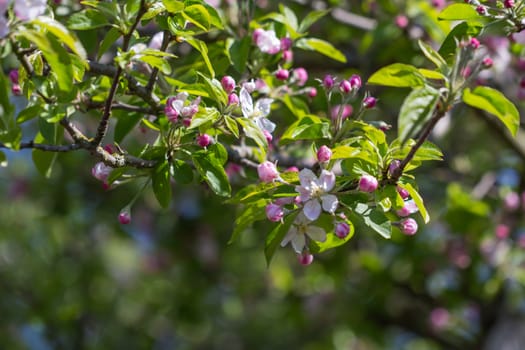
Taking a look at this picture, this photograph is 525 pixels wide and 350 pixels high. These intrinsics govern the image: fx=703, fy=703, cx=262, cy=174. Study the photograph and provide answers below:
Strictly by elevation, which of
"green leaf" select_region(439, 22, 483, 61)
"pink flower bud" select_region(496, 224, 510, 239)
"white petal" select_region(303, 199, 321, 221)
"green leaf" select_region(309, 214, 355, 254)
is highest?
"green leaf" select_region(439, 22, 483, 61)

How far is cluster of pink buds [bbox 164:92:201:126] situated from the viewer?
140 cm

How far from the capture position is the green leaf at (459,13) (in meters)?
1.47

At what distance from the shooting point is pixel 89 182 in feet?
13.7

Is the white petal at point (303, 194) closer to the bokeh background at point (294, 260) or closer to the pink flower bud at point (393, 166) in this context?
the pink flower bud at point (393, 166)

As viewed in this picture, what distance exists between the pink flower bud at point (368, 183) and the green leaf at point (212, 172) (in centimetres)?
29

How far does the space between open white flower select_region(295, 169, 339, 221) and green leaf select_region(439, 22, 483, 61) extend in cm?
39

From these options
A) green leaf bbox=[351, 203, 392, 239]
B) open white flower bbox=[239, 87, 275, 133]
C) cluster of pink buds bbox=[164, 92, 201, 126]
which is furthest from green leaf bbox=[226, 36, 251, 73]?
green leaf bbox=[351, 203, 392, 239]

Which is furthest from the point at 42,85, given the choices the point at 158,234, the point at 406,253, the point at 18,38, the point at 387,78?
the point at 158,234

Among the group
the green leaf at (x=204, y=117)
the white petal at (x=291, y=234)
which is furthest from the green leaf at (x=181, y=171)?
the white petal at (x=291, y=234)

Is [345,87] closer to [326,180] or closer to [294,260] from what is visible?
[326,180]

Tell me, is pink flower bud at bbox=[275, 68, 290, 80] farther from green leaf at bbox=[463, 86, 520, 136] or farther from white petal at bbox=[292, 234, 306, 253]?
green leaf at bbox=[463, 86, 520, 136]

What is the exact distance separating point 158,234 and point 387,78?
11.3 ft

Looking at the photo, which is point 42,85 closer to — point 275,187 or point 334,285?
point 275,187

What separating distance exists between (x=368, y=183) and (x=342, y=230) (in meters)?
0.13
